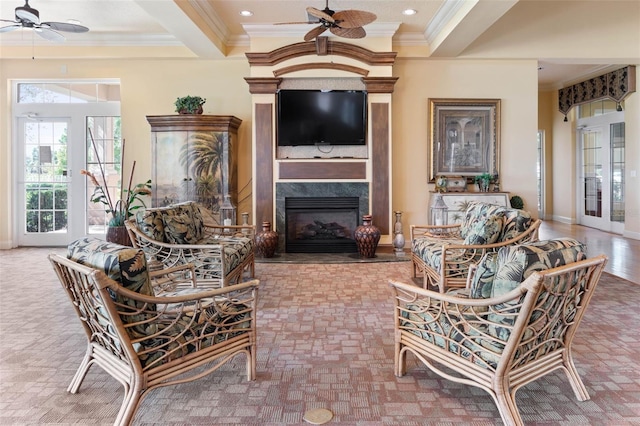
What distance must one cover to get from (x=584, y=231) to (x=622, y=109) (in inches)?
93.4

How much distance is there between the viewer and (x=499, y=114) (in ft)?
21.1

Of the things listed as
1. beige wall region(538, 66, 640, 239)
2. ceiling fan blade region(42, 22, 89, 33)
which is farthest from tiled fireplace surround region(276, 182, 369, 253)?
beige wall region(538, 66, 640, 239)

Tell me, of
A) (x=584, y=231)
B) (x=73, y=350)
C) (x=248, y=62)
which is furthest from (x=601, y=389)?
(x=584, y=231)

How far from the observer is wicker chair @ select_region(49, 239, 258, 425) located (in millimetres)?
1704

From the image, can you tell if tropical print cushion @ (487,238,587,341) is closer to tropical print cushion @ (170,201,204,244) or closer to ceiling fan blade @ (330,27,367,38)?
tropical print cushion @ (170,201,204,244)

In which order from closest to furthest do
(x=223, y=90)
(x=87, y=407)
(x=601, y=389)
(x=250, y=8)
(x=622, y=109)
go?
(x=87, y=407) < (x=601, y=389) < (x=250, y=8) < (x=223, y=90) < (x=622, y=109)

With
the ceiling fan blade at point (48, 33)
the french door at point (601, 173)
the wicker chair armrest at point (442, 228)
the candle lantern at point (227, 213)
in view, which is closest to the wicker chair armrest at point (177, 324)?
the wicker chair armrest at point (442, 228)

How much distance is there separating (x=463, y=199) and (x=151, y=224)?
4521 millimetres

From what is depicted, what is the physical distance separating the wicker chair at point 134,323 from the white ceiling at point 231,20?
11.7 ft

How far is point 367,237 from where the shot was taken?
5.68 m

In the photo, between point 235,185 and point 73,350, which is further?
point 235,185

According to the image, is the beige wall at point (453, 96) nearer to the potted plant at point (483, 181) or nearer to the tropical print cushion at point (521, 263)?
the potted plant at point (483, 181)

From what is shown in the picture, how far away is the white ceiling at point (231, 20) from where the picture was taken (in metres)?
4.83

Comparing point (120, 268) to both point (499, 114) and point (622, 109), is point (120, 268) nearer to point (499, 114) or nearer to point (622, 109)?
point (499, 114)
